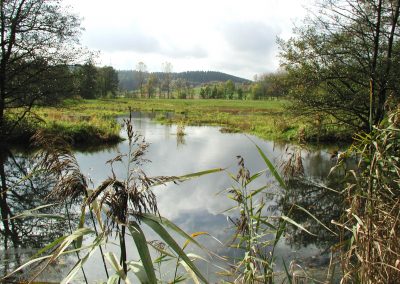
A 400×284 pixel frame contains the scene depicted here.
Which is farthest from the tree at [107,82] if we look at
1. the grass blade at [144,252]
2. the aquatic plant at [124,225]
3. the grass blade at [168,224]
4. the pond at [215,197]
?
the grass blade at [144,252]

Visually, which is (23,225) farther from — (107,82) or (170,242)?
(107,82)

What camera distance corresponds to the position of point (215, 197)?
10.1 metres

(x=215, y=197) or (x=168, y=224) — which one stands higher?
(x=168, y=224)

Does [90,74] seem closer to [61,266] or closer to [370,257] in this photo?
[61,266]

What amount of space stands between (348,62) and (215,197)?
9.00 meters

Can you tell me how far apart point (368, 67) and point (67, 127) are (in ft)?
50.0

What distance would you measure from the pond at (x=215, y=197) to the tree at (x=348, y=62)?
9.69 ft

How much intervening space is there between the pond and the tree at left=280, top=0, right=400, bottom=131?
295 centimetres

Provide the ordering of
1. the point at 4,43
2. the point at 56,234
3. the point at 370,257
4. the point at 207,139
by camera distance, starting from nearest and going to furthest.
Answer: the point at 370,257, the point at 56,234, the point at 4,43, the point at 207,139

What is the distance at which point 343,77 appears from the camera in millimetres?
14508

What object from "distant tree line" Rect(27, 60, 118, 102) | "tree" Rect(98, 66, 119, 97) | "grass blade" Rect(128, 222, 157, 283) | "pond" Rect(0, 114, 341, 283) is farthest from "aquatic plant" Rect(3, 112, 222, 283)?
"tree" Rect(98, 66, 119, 97)

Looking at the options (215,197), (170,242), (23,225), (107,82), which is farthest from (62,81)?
(107,82)

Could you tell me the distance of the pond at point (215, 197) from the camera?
6.09 metres

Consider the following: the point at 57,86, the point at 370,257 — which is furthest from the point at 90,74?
the point at 370,257
